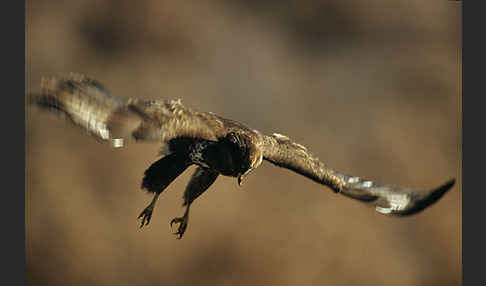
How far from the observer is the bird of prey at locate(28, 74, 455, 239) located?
1084 mm

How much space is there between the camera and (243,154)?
1.27m

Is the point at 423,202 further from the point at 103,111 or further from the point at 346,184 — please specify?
the point at 103,111

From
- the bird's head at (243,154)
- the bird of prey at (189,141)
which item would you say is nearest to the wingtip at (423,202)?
the bird of prey at (189,141)

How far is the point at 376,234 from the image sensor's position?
257 centimetres

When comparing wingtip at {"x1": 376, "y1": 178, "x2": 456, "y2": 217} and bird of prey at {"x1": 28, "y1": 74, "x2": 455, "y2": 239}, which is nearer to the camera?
bird of prey at {"x1": 28, "y1": 74, "x2": 455, "y2": 239}

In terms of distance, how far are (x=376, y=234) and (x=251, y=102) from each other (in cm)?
95

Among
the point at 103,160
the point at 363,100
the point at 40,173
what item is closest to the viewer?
the point at 40,173

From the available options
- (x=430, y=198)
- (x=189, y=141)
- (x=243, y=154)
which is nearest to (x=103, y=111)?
(x=189, y=141)

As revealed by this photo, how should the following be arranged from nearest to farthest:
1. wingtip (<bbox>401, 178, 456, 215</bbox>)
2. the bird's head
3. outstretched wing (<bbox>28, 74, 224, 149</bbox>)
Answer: outstretched wing (<bbox>28, 74, 224, 149</bbox>) < the bird's head < wingtip (<bbox>401, 178, 456, 215</bbox>)

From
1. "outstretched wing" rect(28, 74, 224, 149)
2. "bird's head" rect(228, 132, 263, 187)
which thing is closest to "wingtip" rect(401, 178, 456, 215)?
"bird's head" rect(228, 132, 263, 187)

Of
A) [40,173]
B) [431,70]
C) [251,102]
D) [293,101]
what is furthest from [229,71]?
[431,70]

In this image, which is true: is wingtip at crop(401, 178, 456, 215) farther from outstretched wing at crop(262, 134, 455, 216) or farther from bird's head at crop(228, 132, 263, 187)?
bird's head at crop(228, 132, 263, 187)

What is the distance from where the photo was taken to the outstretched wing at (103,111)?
1.08 metres

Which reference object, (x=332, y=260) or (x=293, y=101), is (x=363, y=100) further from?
(x=332, y=260)
